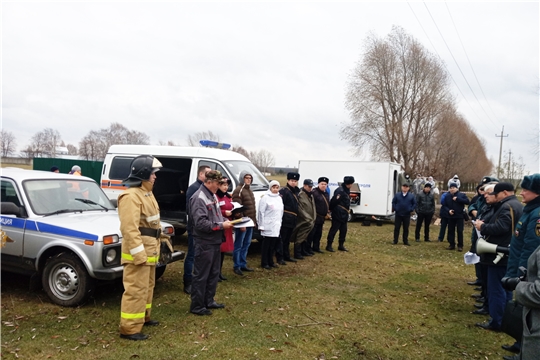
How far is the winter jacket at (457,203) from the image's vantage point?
38.5ft

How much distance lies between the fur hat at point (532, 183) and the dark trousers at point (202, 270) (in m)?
3.81

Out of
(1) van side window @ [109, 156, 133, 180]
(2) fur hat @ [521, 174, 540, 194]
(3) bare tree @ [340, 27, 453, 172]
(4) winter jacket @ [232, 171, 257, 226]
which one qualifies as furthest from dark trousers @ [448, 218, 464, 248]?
(3) bare tree @ [340, 27, 453, 172]

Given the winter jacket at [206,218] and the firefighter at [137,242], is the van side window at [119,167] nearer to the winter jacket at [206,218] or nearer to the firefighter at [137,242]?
the winter jacket at [206,218]

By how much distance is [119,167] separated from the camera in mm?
10766

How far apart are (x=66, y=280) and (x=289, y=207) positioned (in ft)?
15.5

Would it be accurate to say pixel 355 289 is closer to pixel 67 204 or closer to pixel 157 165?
pixel 157 165

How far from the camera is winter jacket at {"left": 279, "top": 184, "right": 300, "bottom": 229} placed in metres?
8.85

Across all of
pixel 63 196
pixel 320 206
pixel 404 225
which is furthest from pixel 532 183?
pixel 404 225

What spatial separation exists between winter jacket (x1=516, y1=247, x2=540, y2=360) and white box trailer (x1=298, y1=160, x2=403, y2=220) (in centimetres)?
1374

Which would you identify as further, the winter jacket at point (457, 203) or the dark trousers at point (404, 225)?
the dark trousers at point (404, 225)

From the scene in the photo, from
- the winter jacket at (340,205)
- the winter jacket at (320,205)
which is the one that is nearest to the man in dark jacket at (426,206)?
the winter jacket at (340,205)

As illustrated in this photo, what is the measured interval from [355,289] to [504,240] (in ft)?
8.66

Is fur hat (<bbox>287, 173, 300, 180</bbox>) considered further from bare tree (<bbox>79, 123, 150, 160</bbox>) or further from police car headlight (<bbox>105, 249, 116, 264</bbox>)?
bare tree (<bbox>79, 123, 150, 160</bbox>)

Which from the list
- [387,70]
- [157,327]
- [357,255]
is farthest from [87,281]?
[387,70]
